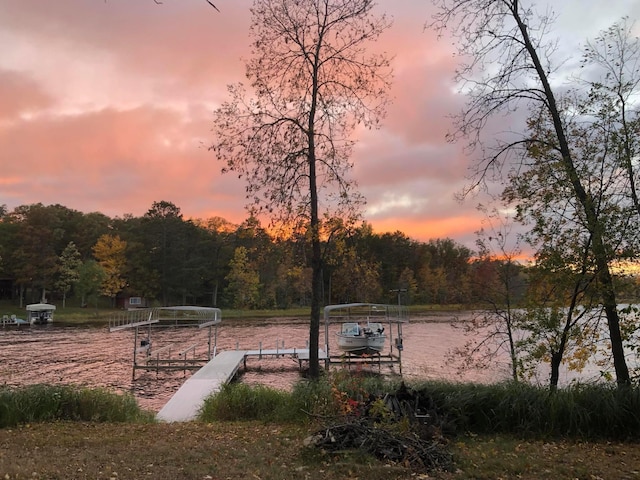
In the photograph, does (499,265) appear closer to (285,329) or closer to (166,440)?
(166,440)

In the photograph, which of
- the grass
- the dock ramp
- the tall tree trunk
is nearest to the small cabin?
the dock ramp

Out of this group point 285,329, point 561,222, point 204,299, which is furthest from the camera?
point 204,299

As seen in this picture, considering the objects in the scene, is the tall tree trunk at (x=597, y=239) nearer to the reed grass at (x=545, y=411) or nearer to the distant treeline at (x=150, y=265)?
the reed grass at (x=545, y=411)

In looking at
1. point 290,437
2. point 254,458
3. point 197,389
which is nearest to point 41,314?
point 197,389

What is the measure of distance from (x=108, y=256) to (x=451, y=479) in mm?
71689

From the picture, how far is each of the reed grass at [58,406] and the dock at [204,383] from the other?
4.91 feet

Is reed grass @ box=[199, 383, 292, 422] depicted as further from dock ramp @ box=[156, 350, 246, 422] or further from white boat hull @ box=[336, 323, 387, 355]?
white boat hull @ box=[336, 323, 387, 355]

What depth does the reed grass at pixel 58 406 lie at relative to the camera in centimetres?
866

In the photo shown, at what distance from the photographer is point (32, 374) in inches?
846

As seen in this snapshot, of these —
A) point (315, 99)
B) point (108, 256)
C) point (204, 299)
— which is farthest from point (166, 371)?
point (204, 299)

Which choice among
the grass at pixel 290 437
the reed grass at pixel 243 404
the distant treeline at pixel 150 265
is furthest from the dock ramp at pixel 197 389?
the distant treeline at pixel 150 265

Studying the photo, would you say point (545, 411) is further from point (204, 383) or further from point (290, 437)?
point (204, 383)

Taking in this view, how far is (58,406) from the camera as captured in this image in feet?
30.1

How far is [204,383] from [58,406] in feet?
24.9
